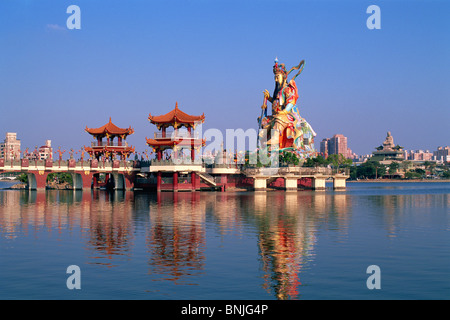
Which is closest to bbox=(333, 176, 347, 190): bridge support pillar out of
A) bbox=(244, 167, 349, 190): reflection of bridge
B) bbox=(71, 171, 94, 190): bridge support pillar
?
bbox=(244, 167, 349, 190): reflection of bridge

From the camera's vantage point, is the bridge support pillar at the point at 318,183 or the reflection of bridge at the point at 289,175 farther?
the bridge support pillar at the point at 318,183

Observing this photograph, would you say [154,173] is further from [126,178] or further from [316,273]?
[316,273]

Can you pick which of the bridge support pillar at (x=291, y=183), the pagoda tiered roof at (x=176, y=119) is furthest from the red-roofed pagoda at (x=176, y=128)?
the bridge support pillar at (x=291, y=183)

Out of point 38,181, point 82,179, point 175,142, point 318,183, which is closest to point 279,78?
point 318,183

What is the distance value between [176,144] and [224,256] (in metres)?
56.7

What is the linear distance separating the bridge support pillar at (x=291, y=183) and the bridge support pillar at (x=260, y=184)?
4.04 meters

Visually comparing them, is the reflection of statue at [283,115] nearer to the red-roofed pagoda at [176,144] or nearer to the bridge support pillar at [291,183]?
the bridge support pillar at [291,183]

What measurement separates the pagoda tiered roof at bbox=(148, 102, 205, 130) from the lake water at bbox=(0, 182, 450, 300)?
4030 centimetres

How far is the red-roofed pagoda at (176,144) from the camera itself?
77.4 metres

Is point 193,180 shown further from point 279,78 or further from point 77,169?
point 279,78

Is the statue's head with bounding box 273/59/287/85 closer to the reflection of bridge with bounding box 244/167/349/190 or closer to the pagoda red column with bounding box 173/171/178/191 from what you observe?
the reflection of bridge with bounding box 244/167/349/190

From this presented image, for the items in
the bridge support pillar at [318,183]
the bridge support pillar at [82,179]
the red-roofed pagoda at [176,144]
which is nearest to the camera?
the red-roofed pagoda at [176,144]

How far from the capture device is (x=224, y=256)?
907 inches
